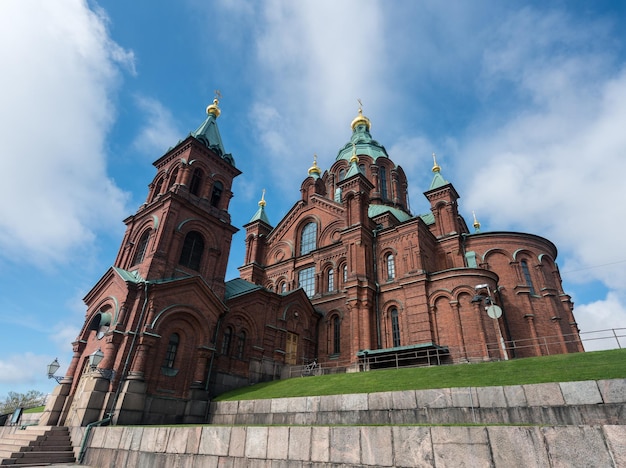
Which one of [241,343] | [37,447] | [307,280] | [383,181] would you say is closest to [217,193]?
[241,343]

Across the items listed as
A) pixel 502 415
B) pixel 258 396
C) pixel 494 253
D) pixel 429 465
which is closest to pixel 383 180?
pixel 494 253

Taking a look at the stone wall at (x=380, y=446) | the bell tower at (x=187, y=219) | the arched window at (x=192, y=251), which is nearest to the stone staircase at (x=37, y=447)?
the stone wall at (x=380, y=446)

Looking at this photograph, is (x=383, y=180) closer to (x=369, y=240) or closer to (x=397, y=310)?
(x=369, y=240)

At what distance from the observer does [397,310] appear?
24.5 metres

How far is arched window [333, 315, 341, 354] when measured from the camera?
25609mm

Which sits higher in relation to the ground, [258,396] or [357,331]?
[357,331]

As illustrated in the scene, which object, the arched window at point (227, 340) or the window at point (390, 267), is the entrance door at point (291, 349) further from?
the window at point (390, 267)

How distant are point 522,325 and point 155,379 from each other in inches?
991

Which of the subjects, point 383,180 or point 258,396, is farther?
point 383,180

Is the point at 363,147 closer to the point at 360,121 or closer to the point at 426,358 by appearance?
the point at 360,121

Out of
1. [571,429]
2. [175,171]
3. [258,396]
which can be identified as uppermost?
[175,171]

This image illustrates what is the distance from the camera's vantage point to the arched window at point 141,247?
21.6 meters

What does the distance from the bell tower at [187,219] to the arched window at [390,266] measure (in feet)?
38.9

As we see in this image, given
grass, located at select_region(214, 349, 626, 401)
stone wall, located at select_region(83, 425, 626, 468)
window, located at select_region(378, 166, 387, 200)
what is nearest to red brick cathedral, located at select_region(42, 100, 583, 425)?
grass, located at select_region(214, 349, 626, 401)
